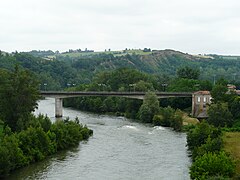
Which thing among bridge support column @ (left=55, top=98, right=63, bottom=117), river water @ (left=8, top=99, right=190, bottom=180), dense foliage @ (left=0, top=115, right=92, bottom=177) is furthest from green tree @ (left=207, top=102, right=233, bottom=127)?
bridge support column @ (left=55, top=98, right=63, bottom=117)

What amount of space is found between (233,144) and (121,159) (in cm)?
1446

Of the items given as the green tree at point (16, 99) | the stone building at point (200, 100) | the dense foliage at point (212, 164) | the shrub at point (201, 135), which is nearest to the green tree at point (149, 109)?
the stone building at point (200, 100)

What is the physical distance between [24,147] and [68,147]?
11.0 meters

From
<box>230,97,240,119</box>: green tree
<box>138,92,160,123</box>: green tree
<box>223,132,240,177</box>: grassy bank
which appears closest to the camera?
<box>223,132,240,177</box>: grassy bank

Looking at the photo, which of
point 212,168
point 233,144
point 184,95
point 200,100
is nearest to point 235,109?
point 200,100

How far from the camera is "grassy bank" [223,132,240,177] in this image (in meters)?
54.7

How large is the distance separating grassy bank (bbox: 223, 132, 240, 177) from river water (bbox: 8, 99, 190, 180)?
5.19m

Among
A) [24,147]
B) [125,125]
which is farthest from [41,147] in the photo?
[125,125]

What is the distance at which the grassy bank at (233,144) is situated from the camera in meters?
54.7

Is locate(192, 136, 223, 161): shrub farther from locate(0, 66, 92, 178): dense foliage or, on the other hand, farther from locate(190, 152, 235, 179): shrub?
locate(0, 66, 92, 178): dense foliage

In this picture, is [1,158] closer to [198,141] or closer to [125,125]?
[198,141]

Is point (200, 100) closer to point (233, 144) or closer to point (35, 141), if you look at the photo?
point (233, 144)

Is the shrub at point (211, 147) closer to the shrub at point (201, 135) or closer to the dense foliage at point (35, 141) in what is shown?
the shrub at point (201, 135)

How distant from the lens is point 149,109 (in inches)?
3777
